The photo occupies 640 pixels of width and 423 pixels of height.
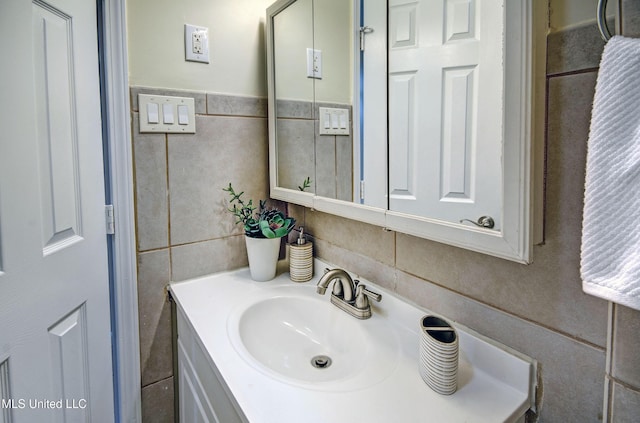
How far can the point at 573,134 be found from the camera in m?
0.57

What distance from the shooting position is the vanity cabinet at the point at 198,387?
2.55 ft

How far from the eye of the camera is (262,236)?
1.22 meters

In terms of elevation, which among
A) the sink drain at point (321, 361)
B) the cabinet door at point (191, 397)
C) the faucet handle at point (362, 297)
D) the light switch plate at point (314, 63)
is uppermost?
the light switch plate at point (314, 63)

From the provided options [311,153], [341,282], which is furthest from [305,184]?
[341,282]

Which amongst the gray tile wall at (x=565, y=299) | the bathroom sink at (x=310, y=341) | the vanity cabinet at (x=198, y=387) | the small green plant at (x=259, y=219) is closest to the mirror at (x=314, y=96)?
the small green plant at (x=259, y=219)

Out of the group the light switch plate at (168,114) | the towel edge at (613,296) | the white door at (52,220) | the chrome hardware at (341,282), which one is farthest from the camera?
the light switch plate at (168,114)

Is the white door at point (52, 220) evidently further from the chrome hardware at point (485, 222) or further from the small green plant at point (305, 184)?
the chrome hardware at point (485, 222)

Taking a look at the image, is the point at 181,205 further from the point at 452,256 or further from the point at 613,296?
the point at 613,296

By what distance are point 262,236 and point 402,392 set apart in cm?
70

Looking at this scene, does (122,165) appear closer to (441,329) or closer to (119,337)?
(119,337)

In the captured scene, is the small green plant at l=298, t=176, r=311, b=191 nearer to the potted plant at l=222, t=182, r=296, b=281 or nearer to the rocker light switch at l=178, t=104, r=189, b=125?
the potted plant at l=222, t=182, r=296, b=281

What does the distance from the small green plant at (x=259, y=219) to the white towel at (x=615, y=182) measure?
0.89 meters

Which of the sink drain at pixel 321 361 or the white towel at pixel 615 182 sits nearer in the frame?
the white towel at pixel 615 182

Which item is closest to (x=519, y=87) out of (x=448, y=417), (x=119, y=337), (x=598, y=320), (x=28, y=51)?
(x=598, y=320)
